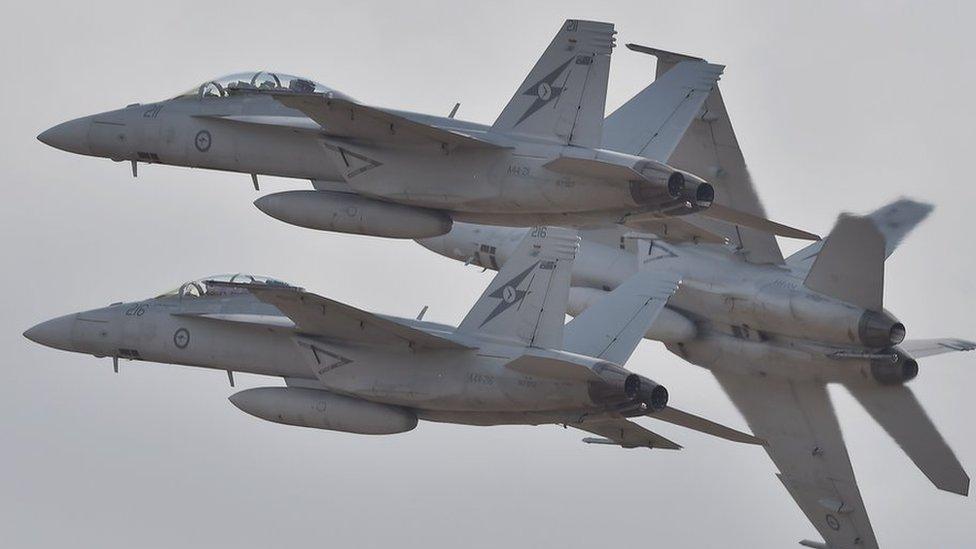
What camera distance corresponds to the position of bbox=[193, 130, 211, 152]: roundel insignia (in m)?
49.9

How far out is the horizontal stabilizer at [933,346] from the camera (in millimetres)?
55925

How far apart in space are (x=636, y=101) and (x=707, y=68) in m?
1.45

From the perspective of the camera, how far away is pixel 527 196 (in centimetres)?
4694

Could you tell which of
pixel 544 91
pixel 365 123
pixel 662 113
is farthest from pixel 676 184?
pixel 365 123

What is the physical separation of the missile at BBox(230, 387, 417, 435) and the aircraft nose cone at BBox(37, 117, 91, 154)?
5.39 metres

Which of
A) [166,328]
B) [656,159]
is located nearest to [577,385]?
[656,159]

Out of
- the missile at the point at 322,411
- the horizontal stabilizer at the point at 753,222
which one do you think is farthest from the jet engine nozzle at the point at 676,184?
the missile at the point at 322,411

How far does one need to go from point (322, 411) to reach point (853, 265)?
445 inches

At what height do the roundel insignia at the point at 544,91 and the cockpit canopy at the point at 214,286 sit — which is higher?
the roundel insignia at the point at 544,91

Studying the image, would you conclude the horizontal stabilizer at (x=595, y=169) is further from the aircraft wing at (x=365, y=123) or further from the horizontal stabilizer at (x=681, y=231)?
the horizontal stabilizer at (x=681, y=231)

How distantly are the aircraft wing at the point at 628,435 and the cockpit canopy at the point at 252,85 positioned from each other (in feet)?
24.3

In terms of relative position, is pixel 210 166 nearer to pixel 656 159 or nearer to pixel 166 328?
pixel 166 328

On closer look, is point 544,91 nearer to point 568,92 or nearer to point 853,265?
point 568,92

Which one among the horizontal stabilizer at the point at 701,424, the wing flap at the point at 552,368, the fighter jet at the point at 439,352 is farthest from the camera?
the horizontal stabilizer at the point at 701,424
